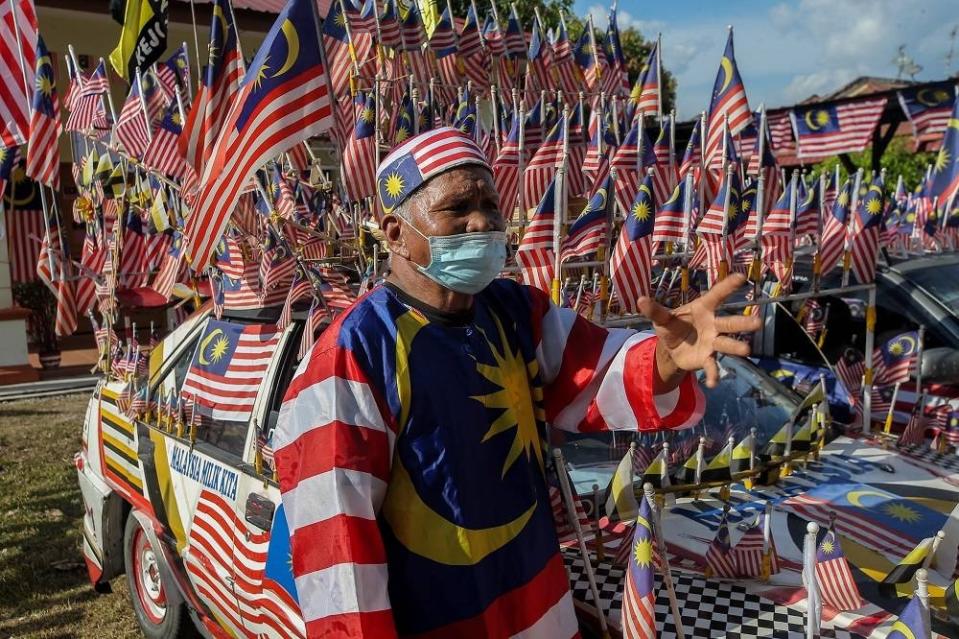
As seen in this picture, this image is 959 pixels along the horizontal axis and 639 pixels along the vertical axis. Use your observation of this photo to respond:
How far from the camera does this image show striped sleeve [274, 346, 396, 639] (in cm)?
165

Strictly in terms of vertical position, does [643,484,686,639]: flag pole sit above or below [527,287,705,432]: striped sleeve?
below

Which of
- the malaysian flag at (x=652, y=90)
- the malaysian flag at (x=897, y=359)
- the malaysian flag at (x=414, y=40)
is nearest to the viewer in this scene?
the malaysian flag at (x=897, y=359)

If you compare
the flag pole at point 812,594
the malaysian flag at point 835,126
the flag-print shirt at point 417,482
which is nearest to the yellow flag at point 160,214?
the flag-print shirt at point 417,482

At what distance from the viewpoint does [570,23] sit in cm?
2469

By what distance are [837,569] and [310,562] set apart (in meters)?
1.49

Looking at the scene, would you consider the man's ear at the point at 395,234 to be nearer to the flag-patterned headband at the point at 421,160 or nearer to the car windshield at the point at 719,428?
the flag-patterned headband at the point at 421,160

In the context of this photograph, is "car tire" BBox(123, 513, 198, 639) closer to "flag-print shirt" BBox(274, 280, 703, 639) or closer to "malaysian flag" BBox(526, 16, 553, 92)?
"flag-print shirt" BBox(274, 280, 703, 639)

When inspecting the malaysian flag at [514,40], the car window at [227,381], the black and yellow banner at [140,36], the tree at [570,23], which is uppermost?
the tree at [570,23]

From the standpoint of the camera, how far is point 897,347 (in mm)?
5102

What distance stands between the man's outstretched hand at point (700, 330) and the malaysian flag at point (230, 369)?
189 cm

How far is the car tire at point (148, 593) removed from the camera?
3691 mm

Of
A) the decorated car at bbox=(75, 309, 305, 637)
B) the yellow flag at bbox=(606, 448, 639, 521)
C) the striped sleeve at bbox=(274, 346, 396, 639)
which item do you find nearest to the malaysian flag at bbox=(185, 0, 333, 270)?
the decorated car at bbox=(75, 309, 305, 637)

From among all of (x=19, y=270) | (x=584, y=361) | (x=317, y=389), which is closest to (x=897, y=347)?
(x=584, y=361)

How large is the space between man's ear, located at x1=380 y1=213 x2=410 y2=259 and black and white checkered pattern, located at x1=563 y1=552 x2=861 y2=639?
1198mm
